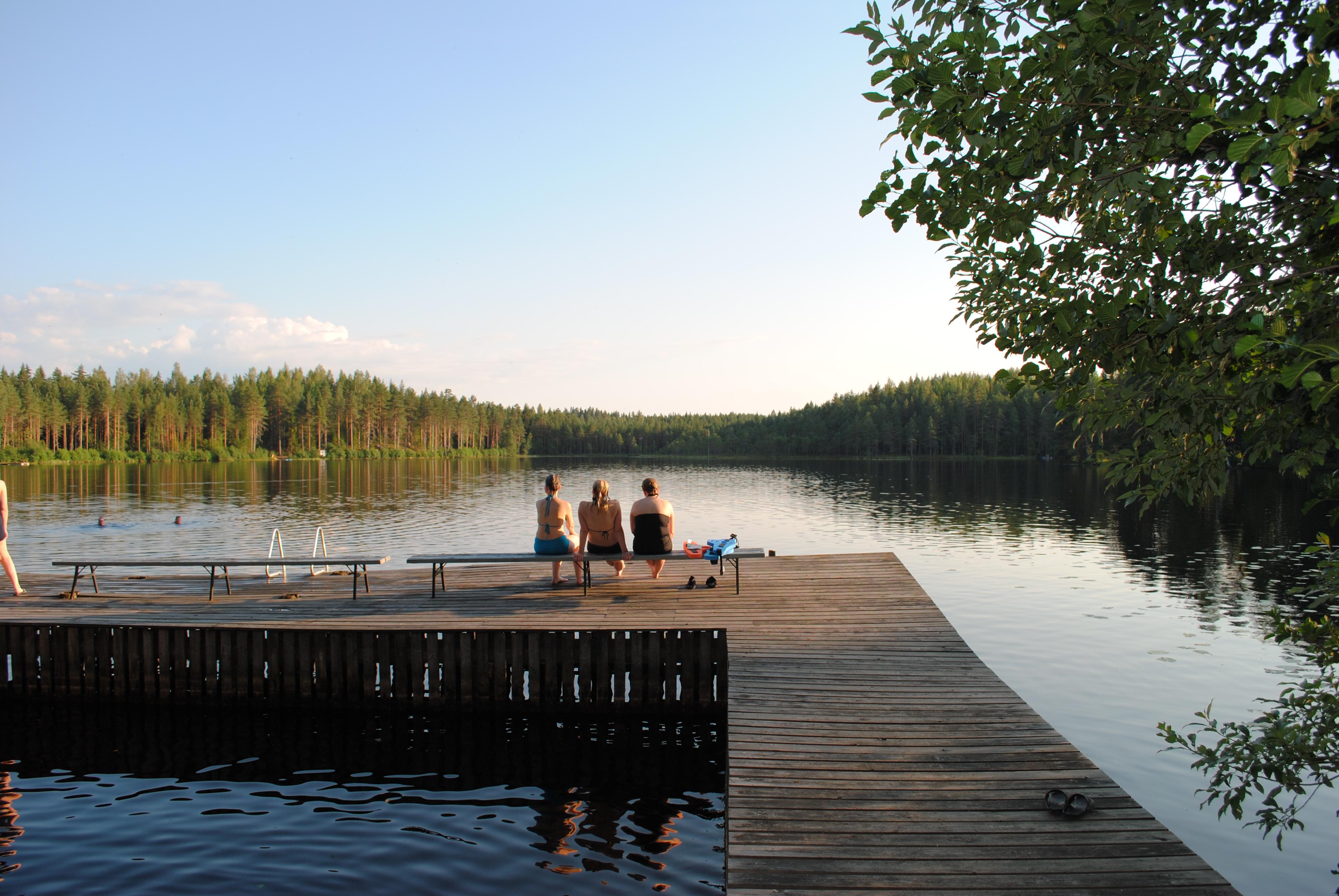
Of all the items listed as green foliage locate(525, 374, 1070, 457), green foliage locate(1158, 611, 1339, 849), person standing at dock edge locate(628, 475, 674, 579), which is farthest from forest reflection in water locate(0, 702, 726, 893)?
green foliage locate(525, 374, 1070, 457)

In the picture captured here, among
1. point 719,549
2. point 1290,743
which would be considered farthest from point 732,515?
point 1290,743

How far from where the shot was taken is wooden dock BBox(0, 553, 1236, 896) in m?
4.85

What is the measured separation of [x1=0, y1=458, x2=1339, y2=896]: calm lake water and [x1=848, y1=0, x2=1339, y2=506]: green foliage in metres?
5.19

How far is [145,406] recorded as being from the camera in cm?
10831

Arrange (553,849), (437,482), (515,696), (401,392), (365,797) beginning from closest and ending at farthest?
(553,849), (365,797), (515,696), (437,482), (401,392)

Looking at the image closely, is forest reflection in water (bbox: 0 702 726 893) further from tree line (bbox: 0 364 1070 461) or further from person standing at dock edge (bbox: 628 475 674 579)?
tree line (bbox: 0 364 1070 461)

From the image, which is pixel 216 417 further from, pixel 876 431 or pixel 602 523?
pixel 602 523

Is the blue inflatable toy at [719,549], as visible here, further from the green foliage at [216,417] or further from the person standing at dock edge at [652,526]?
the green foliage at [216,417]


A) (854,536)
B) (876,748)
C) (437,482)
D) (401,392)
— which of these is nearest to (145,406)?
(401,392)

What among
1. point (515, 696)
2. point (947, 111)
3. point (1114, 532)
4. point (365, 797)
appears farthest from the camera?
point (1114, 532)

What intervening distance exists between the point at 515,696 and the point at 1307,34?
9676mm

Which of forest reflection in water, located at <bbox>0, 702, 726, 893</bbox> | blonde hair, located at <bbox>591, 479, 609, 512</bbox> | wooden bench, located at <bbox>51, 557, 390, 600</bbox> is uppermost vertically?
blonde hair, located at <bbox>591, 479, 609, 512</bbox>

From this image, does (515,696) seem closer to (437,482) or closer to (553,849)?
(553,849)

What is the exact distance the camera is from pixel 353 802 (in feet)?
26.6
